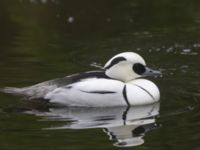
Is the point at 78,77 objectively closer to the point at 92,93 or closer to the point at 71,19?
the point at 92,93

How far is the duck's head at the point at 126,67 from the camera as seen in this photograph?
11.1 meters

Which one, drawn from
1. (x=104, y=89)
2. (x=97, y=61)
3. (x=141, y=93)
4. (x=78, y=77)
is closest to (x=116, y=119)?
(x=104, y=89)

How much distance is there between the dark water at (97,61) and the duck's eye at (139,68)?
1.53ft

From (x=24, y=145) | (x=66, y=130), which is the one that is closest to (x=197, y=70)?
(x=66, y=130)

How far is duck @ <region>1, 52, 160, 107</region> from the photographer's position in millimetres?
10789

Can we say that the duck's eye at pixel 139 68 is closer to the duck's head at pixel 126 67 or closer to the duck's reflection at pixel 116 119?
the duck's head at pixel 126 67

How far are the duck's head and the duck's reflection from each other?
0.53 m

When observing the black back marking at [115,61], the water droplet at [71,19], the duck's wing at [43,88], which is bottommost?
the duck's wing at [43,88]

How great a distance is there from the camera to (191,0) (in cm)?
2062

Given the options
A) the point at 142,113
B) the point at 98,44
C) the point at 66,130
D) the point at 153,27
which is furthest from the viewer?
the point at 153,27

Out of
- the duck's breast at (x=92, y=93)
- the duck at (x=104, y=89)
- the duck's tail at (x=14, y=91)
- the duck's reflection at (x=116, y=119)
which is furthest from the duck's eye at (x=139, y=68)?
the duck's tail at (x=14, y=91)

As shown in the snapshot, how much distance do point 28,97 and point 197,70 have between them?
3046 mm

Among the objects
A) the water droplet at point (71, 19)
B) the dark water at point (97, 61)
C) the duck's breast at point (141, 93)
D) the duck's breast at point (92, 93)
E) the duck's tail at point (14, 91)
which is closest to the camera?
the dark water at point (97, 61)

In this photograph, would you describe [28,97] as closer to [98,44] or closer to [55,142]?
[55,142]
